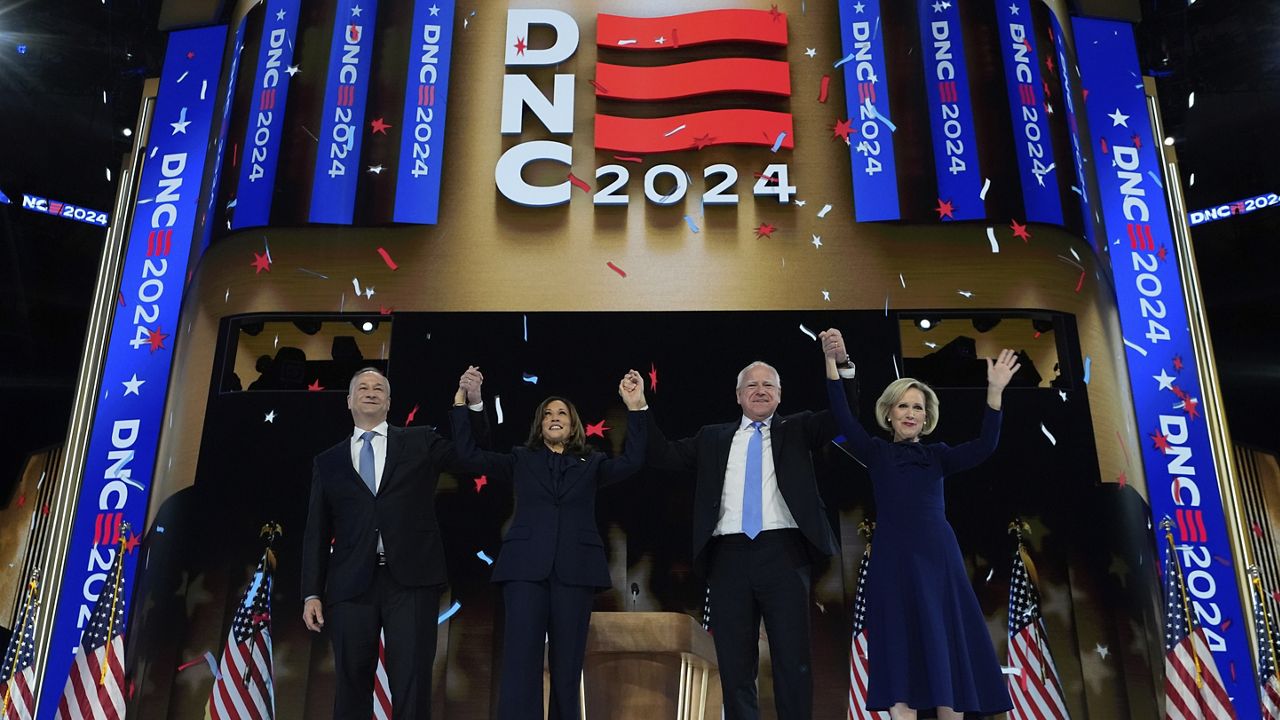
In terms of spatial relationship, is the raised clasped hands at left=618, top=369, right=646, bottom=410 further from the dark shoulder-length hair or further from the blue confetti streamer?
the blue confetti streamer

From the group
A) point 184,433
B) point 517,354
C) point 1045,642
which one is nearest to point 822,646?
point 1045,642

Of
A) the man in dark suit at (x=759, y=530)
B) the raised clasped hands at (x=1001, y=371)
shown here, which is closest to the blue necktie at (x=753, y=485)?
the man in dark suit at (x=759, y=530)

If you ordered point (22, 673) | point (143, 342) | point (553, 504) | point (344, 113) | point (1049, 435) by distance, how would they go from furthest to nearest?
point (344, 113) → point (143, 342) → point (1049, 435) → point (22, 673) → point (553, 504)

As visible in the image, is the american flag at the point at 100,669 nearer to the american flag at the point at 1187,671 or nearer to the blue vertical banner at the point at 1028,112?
the american flag at the point at 1187,671

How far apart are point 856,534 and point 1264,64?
5.44 meters

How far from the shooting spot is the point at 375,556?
338cm

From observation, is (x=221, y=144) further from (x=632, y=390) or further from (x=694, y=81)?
(x=632, y=390)

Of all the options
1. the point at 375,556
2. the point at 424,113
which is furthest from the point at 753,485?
the point at 424,113

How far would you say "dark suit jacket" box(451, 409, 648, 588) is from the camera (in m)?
3.37

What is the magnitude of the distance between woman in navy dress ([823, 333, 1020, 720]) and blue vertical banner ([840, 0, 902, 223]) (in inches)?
120

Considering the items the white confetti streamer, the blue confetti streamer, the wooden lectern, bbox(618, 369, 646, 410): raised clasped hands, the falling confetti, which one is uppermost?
Answer: the falling confetti

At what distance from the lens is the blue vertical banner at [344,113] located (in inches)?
241

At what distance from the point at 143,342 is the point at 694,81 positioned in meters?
3.70

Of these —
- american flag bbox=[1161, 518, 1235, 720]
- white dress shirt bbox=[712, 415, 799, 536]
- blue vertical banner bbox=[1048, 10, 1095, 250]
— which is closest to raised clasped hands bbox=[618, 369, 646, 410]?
white dress shirt bbox=[712, 415, 799, 536]
